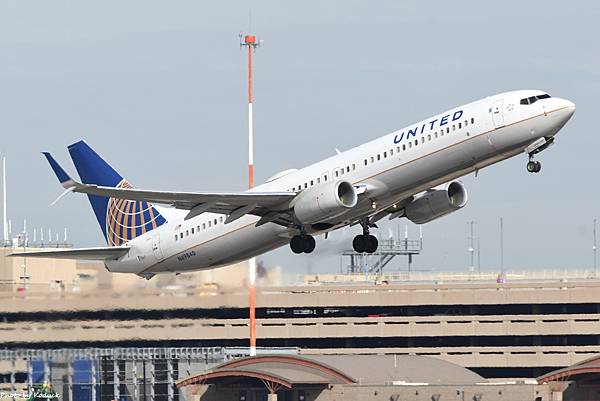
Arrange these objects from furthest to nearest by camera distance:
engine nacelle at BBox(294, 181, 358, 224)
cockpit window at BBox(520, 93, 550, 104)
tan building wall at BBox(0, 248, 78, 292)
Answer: tan building wall at BBox(0, 248, 78, 292), engine nacelle at BBox(294, 181, 358, 224), cockpit window at BBox(520, 93, 550, 104)

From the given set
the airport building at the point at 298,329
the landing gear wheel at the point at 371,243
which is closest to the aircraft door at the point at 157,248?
the airport building at the point at 298,329

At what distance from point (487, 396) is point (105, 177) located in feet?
91.3

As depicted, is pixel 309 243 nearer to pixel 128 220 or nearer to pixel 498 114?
pixel 498 114

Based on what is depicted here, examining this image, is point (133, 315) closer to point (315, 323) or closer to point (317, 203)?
point (317, 203)

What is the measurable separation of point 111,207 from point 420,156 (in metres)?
20.7

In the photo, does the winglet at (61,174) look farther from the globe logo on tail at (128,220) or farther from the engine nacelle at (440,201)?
the engine nacelle at (440,201)

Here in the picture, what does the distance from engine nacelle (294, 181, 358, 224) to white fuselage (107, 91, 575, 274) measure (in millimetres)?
521

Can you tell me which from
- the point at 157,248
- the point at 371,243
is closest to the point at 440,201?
the point at 371,243

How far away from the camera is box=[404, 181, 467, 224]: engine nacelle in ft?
205

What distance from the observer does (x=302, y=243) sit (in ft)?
202

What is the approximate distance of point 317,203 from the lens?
58750 mm

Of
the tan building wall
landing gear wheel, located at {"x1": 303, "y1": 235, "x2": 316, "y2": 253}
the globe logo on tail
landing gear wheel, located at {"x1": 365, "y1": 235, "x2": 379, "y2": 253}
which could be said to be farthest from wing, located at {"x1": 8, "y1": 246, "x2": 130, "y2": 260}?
the tan building wall

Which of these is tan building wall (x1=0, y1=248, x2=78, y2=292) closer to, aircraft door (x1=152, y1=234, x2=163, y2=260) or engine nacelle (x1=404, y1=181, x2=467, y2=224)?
aircraft door (x1=152, y1=234, x2=163, y2=260)

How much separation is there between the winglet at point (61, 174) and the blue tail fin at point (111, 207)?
363 inches
